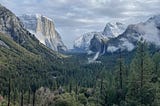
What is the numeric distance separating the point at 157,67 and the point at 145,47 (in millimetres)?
22600

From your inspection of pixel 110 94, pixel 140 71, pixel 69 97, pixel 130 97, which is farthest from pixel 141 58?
pixel 69 97

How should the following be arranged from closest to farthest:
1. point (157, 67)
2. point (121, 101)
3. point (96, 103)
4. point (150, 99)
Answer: point (150, 99)
point (121, 101)
point (96, 103)
point (157, 67)

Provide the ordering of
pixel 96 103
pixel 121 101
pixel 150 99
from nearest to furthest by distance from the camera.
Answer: pixel 150 99
pixel 121 101
pixel 96 103

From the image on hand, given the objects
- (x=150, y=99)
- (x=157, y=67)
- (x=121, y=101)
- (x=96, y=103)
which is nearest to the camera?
(x=150, y=99)

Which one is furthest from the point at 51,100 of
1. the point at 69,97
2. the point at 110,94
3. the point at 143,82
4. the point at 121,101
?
the point at 143,82

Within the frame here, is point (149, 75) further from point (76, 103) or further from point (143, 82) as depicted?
point (76, 103)

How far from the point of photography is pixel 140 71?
418 feet

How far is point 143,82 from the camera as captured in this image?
12638 cm

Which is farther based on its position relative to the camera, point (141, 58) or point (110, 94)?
point (110, 94)

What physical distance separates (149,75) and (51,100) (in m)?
47.3

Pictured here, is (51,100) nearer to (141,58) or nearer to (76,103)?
(76,103)

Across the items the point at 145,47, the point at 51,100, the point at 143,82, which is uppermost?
the point at 145,47

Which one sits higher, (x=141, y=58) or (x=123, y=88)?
(x=141, y=58)

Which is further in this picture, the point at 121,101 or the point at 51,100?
the point at 51,100
